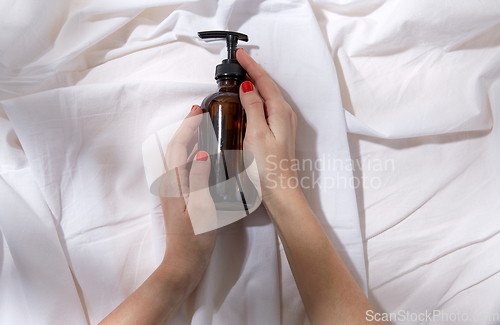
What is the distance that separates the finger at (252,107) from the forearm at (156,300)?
0.29 m

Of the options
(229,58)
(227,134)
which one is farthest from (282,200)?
(229,58)

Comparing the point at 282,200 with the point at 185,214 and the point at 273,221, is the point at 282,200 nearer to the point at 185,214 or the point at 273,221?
the point at 273,221

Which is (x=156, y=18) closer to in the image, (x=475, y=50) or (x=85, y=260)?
(x=85, y=260)

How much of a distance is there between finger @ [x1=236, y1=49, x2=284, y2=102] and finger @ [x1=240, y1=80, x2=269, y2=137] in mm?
29

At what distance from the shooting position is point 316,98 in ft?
2.05

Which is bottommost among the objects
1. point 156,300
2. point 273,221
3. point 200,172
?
point 156,300

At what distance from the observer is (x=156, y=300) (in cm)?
A: 56

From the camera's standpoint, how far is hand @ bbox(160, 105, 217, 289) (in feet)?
1.96

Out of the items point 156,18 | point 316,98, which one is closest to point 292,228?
point 316,98

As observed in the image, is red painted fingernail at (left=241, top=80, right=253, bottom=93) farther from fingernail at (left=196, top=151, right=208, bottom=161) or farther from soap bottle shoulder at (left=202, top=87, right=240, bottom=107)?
fingernail at (left=196, top=151, right=208, bottom=161)

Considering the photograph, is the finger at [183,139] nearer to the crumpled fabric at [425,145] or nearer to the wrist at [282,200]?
the wrist at [282,200]

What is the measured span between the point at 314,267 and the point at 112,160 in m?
0.41

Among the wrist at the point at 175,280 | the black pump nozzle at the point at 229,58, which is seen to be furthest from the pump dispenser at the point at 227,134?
the wrist at the point at 175,280

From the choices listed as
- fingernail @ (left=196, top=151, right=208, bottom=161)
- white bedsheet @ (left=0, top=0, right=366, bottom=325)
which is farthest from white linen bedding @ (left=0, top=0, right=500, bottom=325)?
fingernail @ (left=196, top=151, right=208, bottom=161)
